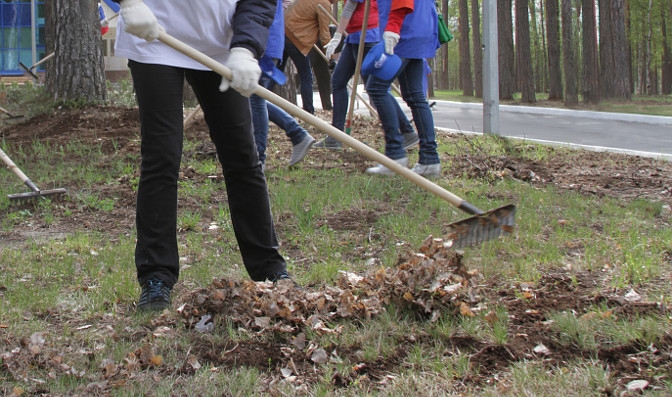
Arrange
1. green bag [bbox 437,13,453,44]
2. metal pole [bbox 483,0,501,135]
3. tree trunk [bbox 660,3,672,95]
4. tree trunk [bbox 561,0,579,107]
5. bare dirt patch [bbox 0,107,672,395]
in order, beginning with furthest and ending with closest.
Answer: tree trunk [bbox 660,3,672,95] < tree trunk [bbox 561,0,579,107] < metal pole [bbox 483,0,501,135] < green bag [bbox 437,13,453,44] < bare dirt patch [bbox 0,107,672,395]

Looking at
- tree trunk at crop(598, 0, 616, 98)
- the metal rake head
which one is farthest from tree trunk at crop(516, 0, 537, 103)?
the metal rake head

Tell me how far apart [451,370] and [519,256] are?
56.5 inches

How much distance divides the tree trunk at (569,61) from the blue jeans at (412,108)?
1504 cm

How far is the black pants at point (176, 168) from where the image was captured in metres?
3.15

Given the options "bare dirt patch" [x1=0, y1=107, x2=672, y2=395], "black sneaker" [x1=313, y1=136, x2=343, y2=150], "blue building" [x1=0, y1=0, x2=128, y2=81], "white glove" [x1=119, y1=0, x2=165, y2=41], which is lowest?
"bare dirt patch" [x1=0, y1=107, x2=672, y2=395]

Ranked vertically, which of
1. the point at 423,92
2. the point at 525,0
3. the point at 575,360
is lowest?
the point at 575,360

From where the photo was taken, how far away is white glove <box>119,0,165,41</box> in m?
2.92

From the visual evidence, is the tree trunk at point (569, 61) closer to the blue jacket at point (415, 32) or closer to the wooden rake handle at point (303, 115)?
the blue jacket at point (415, 32)

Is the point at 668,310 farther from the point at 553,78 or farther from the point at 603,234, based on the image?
the point at 553,78

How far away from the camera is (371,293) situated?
3.09 metres

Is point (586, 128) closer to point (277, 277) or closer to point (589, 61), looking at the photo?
point (589, 61)

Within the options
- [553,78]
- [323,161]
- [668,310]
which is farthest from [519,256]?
[553,78]

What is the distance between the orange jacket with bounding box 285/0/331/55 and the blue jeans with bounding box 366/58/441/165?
2.09 meters

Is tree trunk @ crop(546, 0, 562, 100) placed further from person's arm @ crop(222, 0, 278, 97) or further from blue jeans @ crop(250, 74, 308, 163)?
person's arm @ crop(222, 0, 278, 97)
